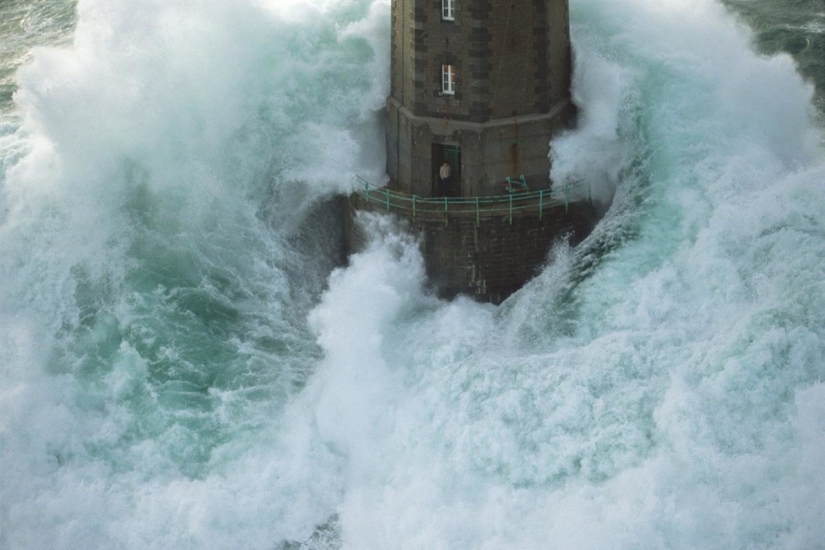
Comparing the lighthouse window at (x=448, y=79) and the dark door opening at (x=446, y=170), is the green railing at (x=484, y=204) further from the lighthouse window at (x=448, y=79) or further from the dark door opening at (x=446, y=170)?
the lighthouse window at (x=448, y=79)

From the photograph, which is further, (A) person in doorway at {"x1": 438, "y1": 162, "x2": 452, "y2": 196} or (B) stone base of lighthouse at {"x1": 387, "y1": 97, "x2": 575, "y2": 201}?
(A) person in doorway at {"x1": 438, "y1": 162, "x2": 452, "y2": 196}

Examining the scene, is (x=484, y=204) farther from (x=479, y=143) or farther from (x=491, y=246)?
(x=479, y=143)

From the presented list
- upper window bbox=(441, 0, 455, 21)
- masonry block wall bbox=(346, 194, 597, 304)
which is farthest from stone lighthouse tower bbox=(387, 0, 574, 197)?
masonry block wall bbox=(346, 194, 597, 304)

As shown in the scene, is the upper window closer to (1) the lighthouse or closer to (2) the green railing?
(1) the lighthouse

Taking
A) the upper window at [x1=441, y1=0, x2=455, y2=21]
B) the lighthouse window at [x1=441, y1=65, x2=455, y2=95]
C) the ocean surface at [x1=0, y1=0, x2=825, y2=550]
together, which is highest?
the upper window at [x1=441, y1=0, x2=455, y2=21]

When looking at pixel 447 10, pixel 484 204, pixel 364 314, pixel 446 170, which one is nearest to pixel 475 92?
pixel 447 10

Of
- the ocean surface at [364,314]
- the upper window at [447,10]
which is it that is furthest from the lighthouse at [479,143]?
→ the ocean surface at [364,314]

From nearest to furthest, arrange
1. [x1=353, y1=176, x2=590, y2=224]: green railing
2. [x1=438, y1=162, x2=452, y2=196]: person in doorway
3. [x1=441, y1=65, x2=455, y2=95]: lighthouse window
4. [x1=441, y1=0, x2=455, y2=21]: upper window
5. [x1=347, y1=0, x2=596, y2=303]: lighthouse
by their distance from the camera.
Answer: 1. [x1=441, y1=0, x2=455, y2=21]: upper window
2. [x1=347, y1=0, x2=596, y2=303]: lighthouse
3. [x1=441, y1=65, x2=455, y2=95]: lighthouse window
4. [x1=353, y1=176, x2=590, y2=224]: green railing
5. [x1=438, y1=162, x2=452, y2=196]: person in doorway

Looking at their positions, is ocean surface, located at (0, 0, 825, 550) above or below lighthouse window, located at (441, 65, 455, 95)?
below
